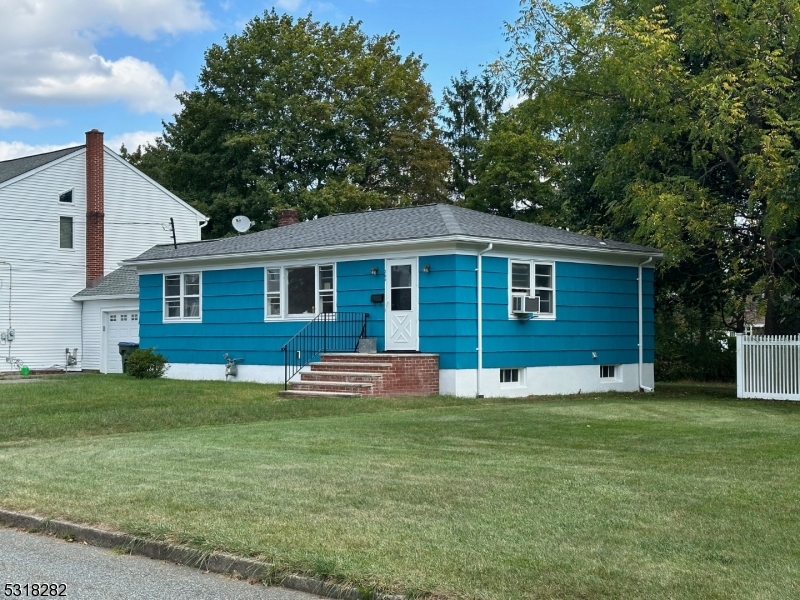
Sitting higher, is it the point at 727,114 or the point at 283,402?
the point at 727,114

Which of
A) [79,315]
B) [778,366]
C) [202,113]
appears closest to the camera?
[778,366]

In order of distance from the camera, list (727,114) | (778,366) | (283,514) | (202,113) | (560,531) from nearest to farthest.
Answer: (560,531)
(283,514)
(727,114)
(778,366)
(202,113)

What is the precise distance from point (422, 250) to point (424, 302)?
1104mm

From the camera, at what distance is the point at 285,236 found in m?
25.5

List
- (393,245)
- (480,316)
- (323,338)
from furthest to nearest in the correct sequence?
(323,338) < (393,245) < (480,316)

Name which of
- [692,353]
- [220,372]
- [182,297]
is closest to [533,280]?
[220,372]

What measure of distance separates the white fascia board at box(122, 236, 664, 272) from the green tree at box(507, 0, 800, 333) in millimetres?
1030

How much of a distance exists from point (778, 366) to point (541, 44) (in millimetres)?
9429

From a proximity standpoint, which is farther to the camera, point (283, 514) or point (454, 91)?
point (454, 91)

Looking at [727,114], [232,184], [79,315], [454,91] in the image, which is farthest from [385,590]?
[454,91]

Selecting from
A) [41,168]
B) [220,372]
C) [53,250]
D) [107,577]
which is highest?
[41,168]

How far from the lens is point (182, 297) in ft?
88.0

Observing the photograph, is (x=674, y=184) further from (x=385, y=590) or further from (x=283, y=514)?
(x=385, y=590)

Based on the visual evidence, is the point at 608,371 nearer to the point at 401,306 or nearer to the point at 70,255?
the point at 401,306
